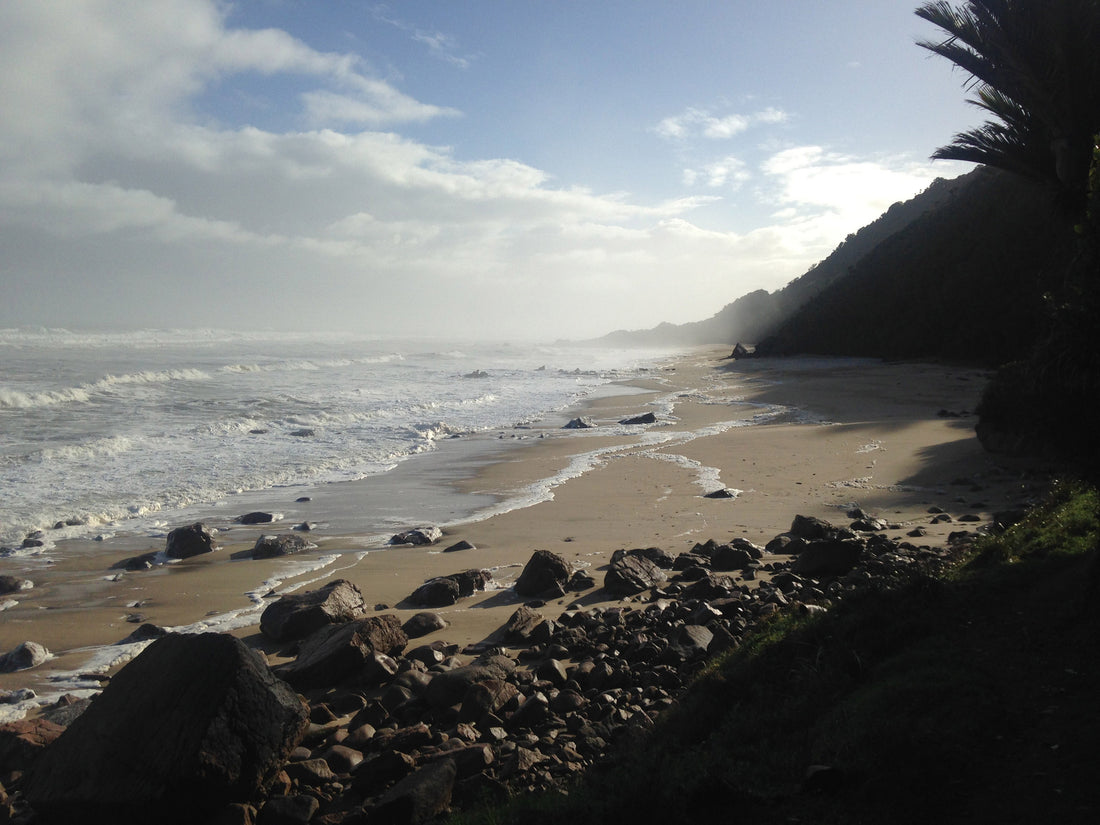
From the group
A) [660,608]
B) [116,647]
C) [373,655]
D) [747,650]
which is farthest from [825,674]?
[116,647]

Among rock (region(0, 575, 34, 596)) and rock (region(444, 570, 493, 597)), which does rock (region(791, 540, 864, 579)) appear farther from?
rock (region(0, 575, 34, 596))

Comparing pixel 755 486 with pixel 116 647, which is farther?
pixel 755 486

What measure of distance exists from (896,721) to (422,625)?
4.14 meters

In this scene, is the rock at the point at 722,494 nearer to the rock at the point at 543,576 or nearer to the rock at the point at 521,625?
the rock at the point at 543,576

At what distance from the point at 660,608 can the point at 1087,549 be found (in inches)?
130

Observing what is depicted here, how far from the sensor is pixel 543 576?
25.8ft

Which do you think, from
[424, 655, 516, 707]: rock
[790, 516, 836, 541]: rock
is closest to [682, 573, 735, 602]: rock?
[790, 516, 836, 541]: rock

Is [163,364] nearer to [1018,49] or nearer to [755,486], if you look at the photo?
[755,486]

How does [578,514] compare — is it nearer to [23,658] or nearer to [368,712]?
[368,712]

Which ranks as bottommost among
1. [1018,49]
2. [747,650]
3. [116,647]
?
[116,647]

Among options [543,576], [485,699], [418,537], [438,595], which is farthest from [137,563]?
[485,699]

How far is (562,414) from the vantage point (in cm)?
2708

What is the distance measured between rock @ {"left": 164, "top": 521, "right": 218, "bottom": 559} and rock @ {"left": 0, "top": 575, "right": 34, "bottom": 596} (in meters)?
1.56

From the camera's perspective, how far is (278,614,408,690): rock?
5.65m
